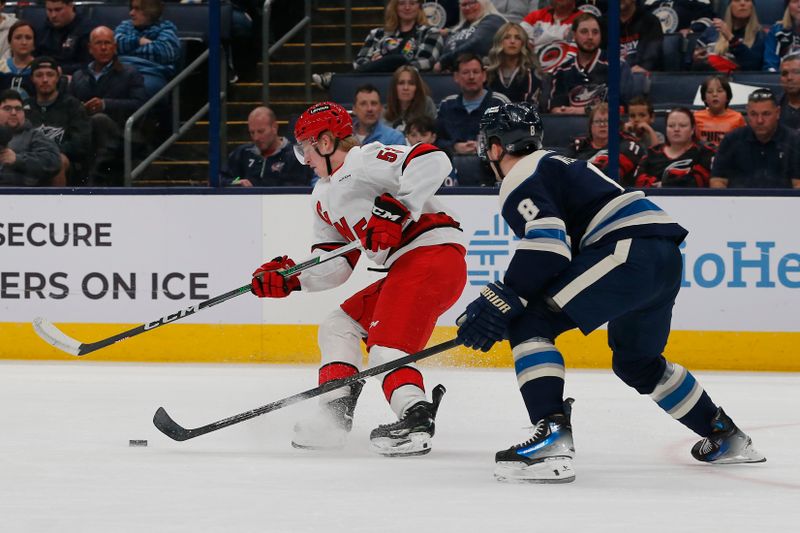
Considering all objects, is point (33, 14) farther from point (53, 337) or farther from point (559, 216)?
point (559, 216)

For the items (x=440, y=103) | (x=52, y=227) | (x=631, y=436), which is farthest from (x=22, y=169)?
(x=631, y=436)

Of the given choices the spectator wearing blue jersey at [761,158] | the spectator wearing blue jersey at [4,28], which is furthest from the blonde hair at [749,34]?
→ the spectator wearing blue jersey at [4,28]

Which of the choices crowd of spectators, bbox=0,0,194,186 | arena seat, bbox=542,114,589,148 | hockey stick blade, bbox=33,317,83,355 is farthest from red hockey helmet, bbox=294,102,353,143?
crowd of spectators, bbox=0,0,194,186

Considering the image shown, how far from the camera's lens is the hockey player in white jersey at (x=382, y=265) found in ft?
12.3

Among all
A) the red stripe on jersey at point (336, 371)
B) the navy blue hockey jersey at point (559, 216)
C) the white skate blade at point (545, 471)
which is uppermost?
the navy blue hockey jersey at point (559, 216)

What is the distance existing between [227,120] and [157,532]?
Result: 3.96 metres

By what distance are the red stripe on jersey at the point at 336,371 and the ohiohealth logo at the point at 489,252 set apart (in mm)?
2166

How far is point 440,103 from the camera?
642cm

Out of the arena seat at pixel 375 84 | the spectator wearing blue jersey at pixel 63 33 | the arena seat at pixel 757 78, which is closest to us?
the arena seat at pixel 757 78

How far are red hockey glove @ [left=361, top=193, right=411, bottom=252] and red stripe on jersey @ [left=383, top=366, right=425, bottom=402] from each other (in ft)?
1.16

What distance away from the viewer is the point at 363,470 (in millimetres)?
3480

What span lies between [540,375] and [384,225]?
2.43 ft

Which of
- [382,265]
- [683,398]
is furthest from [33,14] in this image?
[683,398]

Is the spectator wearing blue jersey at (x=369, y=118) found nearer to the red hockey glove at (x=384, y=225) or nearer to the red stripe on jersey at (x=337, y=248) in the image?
the red stripe on jersey at (x=337, y=248)
